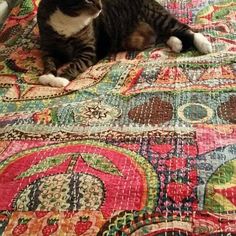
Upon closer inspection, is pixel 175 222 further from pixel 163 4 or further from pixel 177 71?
pixel 163 4

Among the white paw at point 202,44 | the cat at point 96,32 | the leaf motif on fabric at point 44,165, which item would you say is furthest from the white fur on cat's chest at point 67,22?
the leaf motif on fabric at point 44,165

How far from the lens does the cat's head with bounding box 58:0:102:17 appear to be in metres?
1.42

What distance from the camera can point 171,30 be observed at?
5.29 ft

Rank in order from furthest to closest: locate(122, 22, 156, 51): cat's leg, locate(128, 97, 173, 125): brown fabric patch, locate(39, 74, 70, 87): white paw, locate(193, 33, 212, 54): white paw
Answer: locate(122, 22, 156, 51): cat's leg, locate(193, 33, 212, 54): white paw, locate(39, 74, 70, 87): white paw, locate(128, 97, 173, 125): brown fabric patch

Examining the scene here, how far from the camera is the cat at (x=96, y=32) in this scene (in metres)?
1.43

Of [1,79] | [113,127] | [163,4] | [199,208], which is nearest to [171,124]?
[113,127]

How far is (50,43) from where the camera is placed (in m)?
1.54

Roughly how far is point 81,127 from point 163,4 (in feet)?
3.21

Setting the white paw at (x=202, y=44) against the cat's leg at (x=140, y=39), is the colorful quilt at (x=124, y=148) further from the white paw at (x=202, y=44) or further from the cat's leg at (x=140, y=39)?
the cat's leg at (x=140, y=39)

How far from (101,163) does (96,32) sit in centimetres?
85

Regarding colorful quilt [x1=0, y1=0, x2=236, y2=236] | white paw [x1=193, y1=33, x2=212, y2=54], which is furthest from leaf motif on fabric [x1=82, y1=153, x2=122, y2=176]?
white paw [x1=193, y1=33, x2=212, y2=54]

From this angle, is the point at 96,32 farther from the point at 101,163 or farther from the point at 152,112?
the point at 101,163

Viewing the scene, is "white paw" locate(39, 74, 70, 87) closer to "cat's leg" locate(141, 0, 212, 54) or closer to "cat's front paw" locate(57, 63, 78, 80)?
"cat's front paw" locate(57, 63, 78, 80)

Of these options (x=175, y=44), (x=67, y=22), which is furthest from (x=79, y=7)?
(x=175, y=44)
